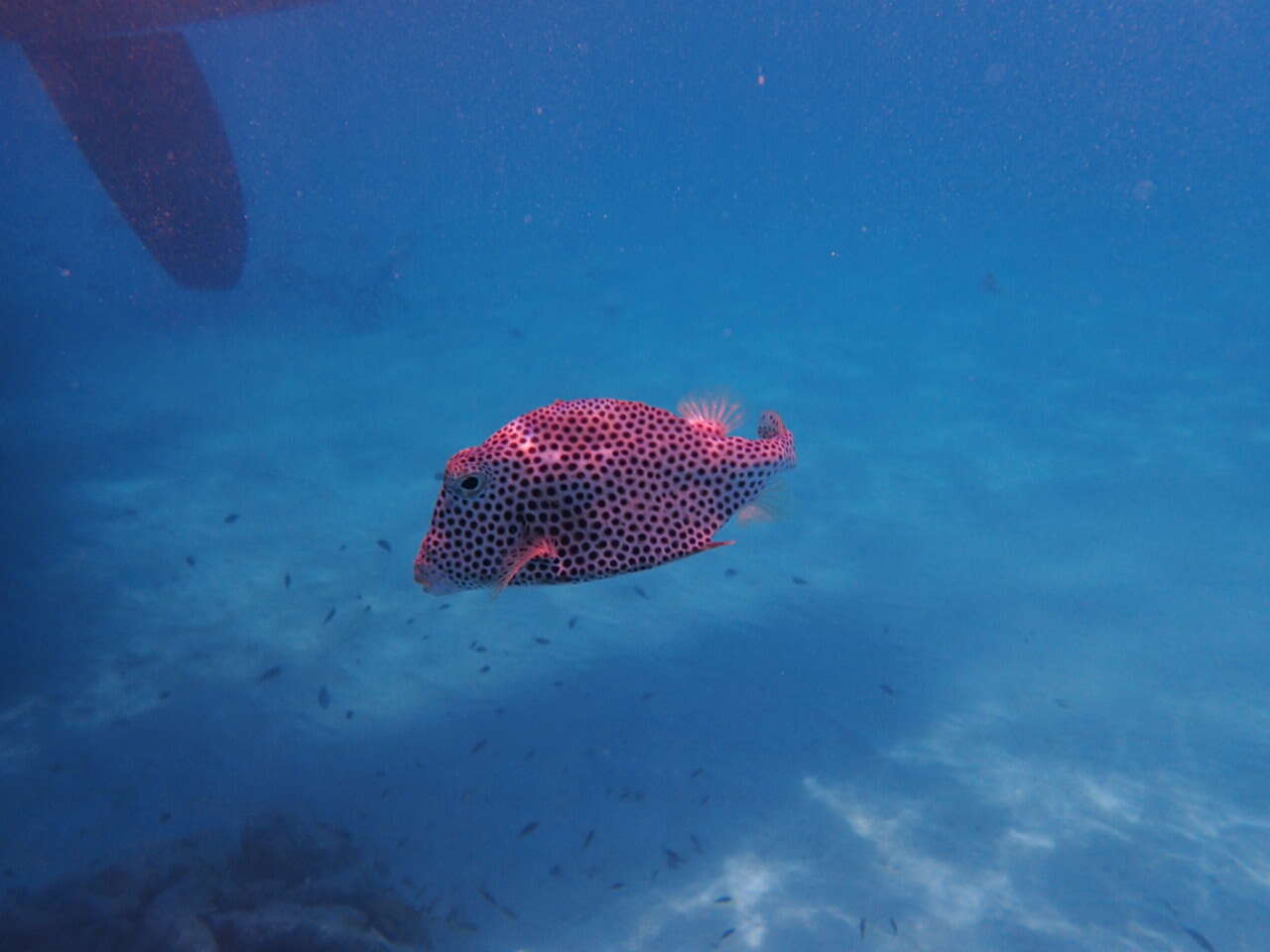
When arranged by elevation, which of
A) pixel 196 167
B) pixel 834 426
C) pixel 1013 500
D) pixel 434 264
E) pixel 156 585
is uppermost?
pixel 434 264

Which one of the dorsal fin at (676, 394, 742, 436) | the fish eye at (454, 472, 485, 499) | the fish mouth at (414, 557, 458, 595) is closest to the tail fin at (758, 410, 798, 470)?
the dorsal fin at (676, 394, 742, 436)

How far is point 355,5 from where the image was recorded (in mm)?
56844

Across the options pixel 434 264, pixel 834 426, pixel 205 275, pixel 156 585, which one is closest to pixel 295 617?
pixel 156 585

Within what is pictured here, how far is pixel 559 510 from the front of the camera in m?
2.03

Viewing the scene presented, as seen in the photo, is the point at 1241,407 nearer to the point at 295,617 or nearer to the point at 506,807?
the point at 506,807

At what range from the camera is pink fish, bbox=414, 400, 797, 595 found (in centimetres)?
199

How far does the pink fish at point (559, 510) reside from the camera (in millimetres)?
1985

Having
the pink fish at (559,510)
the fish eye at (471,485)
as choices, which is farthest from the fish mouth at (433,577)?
the fish eye at (471,485)

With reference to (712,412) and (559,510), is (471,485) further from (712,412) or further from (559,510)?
(712,412)

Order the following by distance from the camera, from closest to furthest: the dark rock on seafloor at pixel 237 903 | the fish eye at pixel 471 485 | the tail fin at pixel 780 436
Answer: the fish eye at pixel 471 485, the tail fin at pixel 780 436, the dark rock on seafloor at pixel 237 903

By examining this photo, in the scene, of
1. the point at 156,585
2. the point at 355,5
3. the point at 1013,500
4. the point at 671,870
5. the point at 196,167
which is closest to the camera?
the point at 671,870

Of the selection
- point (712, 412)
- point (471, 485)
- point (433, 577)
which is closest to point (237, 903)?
point (433, 577)

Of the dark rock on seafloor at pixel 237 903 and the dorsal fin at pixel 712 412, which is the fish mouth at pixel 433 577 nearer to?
the dorsal fin at pixel 712 412

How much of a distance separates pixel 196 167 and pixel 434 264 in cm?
2784
